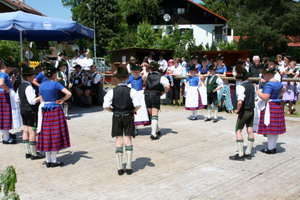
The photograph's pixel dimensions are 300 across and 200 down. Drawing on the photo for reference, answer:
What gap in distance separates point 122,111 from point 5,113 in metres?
3.59

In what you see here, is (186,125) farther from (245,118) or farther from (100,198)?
(100,198)

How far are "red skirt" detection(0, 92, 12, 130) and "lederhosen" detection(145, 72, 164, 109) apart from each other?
10.3 feet

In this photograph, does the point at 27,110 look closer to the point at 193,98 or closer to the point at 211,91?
the point at 193,98

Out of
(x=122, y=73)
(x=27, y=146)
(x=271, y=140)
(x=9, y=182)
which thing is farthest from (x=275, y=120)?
(x=9, y=182)

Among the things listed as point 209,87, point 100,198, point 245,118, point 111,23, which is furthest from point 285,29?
point 100,198

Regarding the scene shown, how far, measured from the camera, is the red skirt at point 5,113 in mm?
8383

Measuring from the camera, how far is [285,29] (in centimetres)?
4000

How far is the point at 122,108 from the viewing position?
20.1 ft

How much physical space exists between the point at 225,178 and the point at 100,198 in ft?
6.72

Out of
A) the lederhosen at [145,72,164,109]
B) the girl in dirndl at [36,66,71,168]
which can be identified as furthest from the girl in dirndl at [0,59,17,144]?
the lederhosen at [145,72,164,109]

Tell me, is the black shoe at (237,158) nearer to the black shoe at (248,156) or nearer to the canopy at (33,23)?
the black shoe at (248,156)

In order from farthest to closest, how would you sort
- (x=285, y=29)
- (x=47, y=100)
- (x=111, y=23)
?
(x=111, y=23) < (x=285, y=29) < (x=47, y=100)

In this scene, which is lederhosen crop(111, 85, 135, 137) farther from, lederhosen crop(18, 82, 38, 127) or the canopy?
the canopy

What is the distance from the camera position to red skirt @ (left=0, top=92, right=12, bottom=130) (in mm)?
8383
